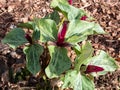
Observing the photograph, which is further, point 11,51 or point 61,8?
point 11,51

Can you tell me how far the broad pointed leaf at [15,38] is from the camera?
1.90m

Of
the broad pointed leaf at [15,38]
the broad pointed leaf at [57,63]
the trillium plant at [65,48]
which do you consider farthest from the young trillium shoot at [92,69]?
the broad pointed leaf at [15,38]

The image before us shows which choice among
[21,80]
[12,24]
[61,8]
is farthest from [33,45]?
[12,24]

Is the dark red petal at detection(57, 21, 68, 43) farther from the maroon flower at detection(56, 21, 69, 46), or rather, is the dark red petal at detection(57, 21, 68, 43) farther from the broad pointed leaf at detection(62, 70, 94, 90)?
the broad pointed leaf at detection(62, 70, 94, 90)

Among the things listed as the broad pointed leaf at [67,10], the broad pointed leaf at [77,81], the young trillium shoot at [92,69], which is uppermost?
the broad pointed leaf at [67,10]

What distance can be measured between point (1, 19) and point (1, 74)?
49 cm

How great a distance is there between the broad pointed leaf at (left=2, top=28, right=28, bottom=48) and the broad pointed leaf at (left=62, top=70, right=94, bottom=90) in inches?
13.0

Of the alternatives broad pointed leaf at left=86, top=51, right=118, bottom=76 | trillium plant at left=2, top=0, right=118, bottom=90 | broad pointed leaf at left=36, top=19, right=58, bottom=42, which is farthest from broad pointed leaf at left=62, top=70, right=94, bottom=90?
broad pointed leaf at left=36, top=19, right=58, bottom=42

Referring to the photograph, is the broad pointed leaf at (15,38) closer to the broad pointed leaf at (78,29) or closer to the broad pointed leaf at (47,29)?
the broad pointed leaf at (47,29)

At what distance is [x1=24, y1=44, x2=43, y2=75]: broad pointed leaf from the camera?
1873mm

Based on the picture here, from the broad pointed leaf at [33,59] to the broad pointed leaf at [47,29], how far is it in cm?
11

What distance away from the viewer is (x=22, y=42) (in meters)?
1.93

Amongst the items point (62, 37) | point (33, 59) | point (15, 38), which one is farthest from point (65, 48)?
point (15, 38)

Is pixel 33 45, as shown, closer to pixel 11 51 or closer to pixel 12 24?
pixel 11 51
